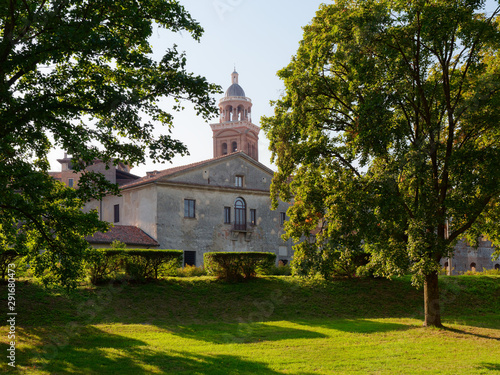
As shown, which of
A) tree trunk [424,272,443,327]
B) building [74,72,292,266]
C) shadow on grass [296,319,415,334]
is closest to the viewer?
shadow on grass [296,319,415,334]

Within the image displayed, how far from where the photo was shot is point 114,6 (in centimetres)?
1202

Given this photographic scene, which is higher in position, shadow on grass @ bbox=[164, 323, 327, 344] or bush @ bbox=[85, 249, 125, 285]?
bush @ bbox=[85, 249, 125, 285]

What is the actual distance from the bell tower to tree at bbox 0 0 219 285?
194 feet

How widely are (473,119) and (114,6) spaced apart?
10.5 m

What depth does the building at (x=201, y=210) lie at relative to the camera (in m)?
35.9

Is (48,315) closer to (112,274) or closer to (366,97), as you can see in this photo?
(112,274)

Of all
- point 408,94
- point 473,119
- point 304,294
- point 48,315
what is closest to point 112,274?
point 48,315

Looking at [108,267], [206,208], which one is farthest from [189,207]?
[108,267]

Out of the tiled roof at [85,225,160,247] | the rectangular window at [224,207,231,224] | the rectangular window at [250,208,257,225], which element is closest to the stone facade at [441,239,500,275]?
the rectangular window at [250,208,257,225]

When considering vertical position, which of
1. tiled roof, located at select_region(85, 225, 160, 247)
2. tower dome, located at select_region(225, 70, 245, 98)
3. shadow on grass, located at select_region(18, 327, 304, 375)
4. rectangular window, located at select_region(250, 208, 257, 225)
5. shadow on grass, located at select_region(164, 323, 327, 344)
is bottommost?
shadow on grass, located at select_region(164, 323, 327, 344)

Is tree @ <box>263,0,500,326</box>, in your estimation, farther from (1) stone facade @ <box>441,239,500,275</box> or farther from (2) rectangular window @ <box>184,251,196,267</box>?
(1) stone facade @ <box>441,239,500,275</box>

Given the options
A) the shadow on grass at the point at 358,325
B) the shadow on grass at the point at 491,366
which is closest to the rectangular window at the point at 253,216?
the shadow on grass at the point at 358,325

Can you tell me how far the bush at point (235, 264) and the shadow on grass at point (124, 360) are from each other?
363 inches

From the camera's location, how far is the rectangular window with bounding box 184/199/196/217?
3731 cm
